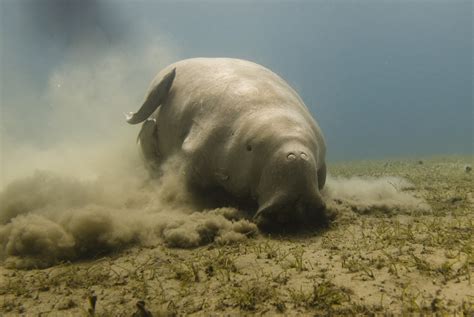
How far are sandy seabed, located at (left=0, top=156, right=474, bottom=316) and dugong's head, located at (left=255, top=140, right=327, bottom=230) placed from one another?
268mm

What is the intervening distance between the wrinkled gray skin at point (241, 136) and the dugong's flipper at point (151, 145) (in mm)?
20

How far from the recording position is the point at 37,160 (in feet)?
35.1

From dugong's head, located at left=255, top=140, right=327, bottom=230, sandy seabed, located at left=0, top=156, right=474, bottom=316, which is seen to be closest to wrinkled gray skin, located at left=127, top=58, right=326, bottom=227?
dugong's head, located at left=255, top=140, right=327, bottom=230

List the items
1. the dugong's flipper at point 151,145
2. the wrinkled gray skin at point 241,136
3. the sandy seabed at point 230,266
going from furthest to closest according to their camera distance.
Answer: the dugong's flipper at point 151,145 → the wrinkled gray skin at point 241,136 → the sandy seabed at point 230,266

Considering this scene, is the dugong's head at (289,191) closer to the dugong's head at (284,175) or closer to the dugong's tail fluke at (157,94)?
the dugong's head at (284,175)

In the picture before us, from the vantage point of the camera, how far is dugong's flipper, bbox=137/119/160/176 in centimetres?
704

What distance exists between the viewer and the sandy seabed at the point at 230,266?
2484mm

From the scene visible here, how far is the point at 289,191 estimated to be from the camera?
13.5ft

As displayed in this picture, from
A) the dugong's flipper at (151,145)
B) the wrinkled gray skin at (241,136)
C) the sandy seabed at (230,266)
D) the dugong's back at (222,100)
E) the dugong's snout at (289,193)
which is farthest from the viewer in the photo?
the dugong's flipper at (151,145)

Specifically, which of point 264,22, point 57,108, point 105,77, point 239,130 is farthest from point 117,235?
point 264,22

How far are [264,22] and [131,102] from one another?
126 metres

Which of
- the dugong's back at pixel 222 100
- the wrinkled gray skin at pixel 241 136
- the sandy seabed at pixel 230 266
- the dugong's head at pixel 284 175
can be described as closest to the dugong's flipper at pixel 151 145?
the wrinkled gray skin at pixel 241 136

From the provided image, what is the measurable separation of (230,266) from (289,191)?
1.27m

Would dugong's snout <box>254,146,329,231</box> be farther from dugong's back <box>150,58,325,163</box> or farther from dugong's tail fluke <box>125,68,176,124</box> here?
dugong's tail fluke <box>125,68,176,124</box>
